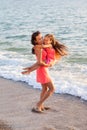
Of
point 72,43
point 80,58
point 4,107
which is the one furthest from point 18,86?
point 72,43

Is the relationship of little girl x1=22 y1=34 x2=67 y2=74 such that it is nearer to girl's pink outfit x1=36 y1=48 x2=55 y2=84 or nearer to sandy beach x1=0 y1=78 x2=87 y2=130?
girl's pink outfit x1=36 y1=48 x2=55 y2=84

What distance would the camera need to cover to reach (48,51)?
265 inches

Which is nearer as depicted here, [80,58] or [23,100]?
[23,100]

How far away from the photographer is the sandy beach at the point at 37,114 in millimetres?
6484

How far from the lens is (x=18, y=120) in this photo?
670 cm

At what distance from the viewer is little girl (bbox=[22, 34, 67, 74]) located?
6.68 meters

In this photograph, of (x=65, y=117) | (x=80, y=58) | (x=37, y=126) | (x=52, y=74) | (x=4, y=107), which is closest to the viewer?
(x=37, y=126)

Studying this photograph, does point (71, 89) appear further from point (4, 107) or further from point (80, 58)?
point (80, 58)

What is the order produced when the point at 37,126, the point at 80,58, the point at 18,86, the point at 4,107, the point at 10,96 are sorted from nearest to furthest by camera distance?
the point at 37,126 < the point at 4,107 < the point at 10,96 < the point at 18,86 < the point at 80,58

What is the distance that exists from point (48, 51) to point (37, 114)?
1078 millimetres

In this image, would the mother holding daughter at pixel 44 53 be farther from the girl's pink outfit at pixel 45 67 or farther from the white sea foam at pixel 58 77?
the white sea foam at pixel 58 77

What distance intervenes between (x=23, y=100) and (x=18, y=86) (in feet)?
4.18

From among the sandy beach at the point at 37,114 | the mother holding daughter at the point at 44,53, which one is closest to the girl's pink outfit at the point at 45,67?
the mother holding daughter at the point at 44,53

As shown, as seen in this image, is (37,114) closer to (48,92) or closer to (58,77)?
(48,92)
